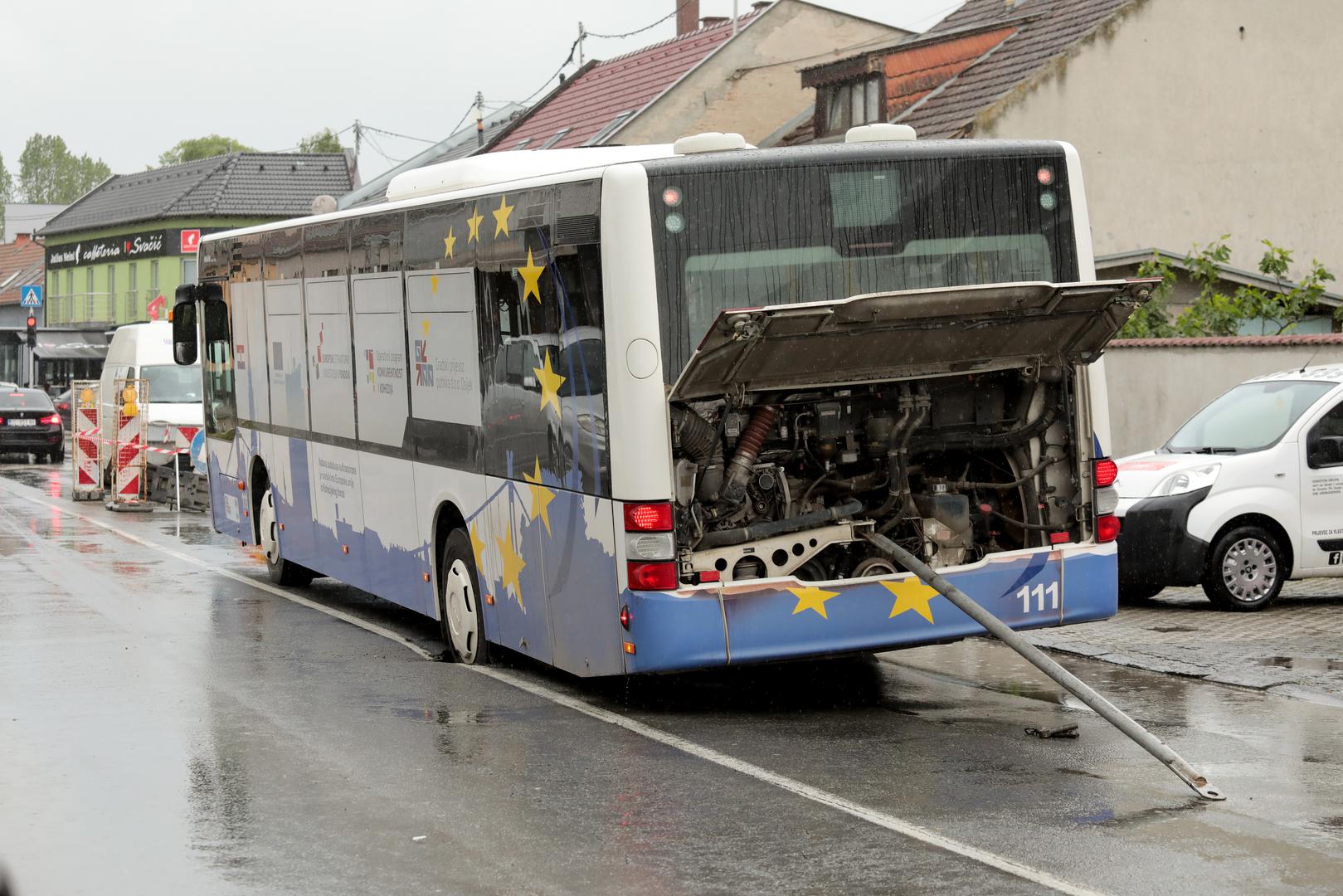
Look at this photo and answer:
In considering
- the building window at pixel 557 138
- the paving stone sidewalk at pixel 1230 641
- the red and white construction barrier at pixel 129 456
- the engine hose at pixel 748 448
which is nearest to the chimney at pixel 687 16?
the building window at pixel 557 138

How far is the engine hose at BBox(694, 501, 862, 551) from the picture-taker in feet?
30.4

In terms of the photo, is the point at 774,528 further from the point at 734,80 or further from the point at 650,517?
the point at 734,80

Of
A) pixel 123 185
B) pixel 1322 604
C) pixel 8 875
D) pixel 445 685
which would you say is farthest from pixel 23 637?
pixel 123 185

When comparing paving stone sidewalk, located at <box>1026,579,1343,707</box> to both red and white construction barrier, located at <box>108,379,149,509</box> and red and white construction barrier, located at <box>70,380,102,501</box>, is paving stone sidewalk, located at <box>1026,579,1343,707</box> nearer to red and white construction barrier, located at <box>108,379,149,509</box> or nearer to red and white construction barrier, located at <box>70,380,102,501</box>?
red and white construction barrier, located at <box>108,379,149,509</box>

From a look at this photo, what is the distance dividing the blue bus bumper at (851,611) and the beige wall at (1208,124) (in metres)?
16.0

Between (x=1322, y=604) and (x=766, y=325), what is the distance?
301 inches

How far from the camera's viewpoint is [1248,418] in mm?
14719

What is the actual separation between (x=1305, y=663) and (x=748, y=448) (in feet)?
14.4

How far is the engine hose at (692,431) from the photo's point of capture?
9.09 m

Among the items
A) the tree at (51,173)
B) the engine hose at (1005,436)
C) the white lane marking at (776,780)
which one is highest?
the tree at (51,173)

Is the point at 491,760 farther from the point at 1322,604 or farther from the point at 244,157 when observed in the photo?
the point at 244,157

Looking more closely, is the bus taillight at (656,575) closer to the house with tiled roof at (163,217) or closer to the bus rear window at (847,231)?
the bus rear window at (847,231)

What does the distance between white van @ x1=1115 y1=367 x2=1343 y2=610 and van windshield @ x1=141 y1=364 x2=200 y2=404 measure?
19531mm

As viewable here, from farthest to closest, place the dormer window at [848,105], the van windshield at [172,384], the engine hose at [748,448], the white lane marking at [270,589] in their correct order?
the van windshield at [172,384], the dormer window at [848,105], the white lane marking at [270,589], the engine hose at [748,448]
